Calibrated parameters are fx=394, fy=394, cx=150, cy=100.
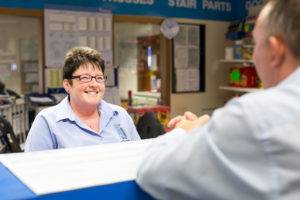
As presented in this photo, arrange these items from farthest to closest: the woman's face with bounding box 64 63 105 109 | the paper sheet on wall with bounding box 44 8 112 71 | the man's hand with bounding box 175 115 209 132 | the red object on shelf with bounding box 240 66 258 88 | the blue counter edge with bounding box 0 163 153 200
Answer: the red object on shelf with bounding box 240 66 258 88 < the paper sheet on wall with bounding box 44 8 112 71 < the woman's face with bounding box 64 63 105 109 < the man's hand with bounding box 175 115 209 132 < the blue counter edge with bounding box 0 163 153 200

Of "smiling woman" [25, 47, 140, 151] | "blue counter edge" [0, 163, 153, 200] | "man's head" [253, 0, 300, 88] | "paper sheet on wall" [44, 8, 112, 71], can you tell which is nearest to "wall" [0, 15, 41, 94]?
"paper sheet on wall" [44, 8, 112, 71]

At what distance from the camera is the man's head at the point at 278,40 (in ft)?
2.37

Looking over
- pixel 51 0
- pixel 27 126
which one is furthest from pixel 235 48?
pixel 27 126

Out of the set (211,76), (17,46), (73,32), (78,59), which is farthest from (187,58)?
(78,59)

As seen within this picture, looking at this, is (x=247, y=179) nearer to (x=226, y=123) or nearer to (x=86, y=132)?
(x=226, y=123)

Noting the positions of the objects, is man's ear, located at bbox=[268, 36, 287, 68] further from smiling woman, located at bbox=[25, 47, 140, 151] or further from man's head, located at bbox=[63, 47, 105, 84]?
man's head, located at bbox=[63, 47, 105, 84]

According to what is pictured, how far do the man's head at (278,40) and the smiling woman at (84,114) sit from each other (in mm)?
1295

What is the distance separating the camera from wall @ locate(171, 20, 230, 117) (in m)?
5.24

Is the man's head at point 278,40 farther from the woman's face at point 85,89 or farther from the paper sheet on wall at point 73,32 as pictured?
the paper sheet on wall at point 73,32

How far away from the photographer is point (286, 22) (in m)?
0.73

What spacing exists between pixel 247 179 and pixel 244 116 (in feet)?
→ 0.36

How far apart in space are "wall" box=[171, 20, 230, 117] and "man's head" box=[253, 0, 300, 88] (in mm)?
4349

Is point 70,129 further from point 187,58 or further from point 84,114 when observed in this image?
point 187,58

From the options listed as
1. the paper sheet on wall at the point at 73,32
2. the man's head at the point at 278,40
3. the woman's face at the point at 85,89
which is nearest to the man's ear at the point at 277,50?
the man's head at the point at 278,40
